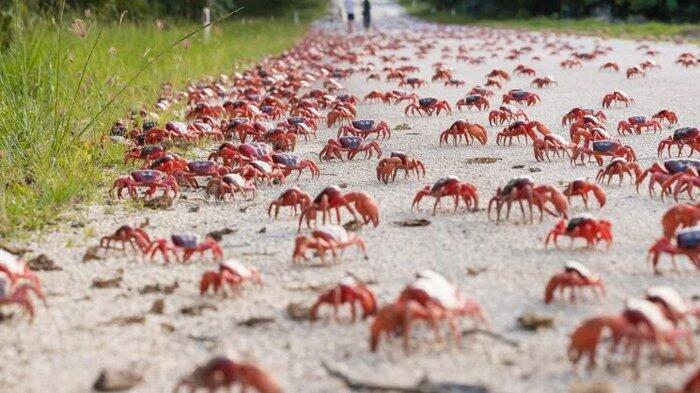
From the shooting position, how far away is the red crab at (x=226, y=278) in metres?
4.23

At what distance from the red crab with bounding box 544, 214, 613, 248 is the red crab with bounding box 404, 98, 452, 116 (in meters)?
6.19

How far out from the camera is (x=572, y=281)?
3.90m

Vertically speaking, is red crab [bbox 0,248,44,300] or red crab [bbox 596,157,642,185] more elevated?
red crab [bbox 0,248,44,300]

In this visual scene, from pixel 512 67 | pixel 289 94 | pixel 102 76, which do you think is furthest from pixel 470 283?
pixel 512 67

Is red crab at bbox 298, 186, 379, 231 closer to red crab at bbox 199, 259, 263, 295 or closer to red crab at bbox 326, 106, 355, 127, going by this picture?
red crab at bbox 199, 259, 263, 295

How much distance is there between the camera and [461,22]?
160ft

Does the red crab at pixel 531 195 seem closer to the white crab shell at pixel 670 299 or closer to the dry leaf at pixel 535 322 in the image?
the dry leaf at pixel 535 322

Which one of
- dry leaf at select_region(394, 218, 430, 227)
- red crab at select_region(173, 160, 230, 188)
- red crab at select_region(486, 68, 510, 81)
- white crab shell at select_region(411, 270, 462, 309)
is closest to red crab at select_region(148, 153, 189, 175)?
red crab at select_region(173, 160, 230, 188)

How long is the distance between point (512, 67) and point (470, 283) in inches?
591

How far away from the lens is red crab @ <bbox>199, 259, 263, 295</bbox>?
4.23 metres

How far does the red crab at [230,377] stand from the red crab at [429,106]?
26.5 ft

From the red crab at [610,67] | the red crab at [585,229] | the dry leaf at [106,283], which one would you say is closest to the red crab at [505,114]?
the red crab at [585,229]

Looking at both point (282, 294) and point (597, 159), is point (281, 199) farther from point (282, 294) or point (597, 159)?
point (597, 159)

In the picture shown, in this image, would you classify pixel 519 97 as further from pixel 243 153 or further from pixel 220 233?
pixel 220 233
